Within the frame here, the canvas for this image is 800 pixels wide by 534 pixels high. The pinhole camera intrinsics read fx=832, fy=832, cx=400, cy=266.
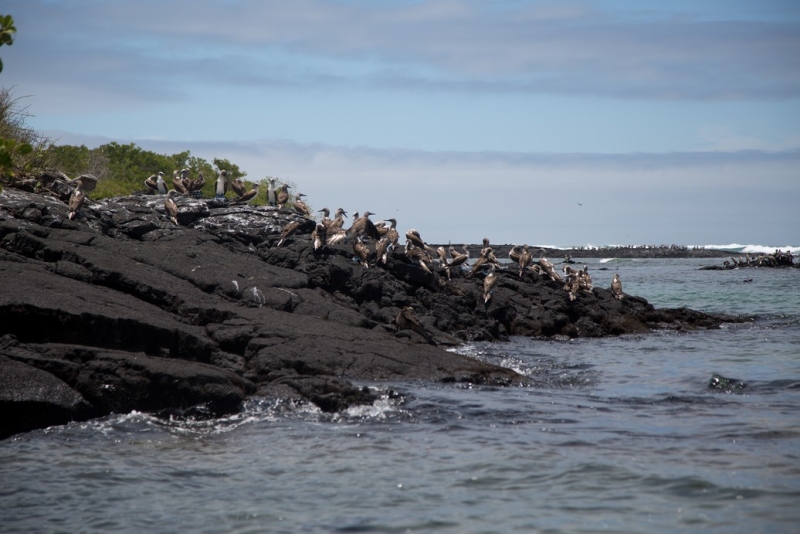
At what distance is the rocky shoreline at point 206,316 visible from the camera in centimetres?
1170

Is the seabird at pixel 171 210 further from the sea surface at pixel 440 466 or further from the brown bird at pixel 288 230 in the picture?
the sea surface at pixel 440 466

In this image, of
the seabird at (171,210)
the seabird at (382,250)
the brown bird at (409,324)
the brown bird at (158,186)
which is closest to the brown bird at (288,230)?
the seabird at (382,250)

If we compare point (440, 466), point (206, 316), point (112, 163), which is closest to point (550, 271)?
point (206, 316)

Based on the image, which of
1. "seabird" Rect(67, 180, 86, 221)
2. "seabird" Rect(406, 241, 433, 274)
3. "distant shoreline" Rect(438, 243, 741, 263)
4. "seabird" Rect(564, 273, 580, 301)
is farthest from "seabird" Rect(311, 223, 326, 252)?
"distant shoreline" Rect(438, 243, 741, 263)

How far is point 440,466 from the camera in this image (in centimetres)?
964

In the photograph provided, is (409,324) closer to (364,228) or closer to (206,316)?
(206,316)

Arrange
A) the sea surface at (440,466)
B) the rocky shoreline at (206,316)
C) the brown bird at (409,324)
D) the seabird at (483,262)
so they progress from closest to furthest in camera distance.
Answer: the sea surface at (440,466)
the rocky shoreline at (206,316)
the brown bird at (409,324)
the seabird at (483,262)

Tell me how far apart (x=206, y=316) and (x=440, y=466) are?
7126 mm

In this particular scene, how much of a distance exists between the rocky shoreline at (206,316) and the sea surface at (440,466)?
505 mm

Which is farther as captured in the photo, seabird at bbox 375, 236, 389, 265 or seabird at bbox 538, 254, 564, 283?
seabird at bbox 538, 254, 564, 283

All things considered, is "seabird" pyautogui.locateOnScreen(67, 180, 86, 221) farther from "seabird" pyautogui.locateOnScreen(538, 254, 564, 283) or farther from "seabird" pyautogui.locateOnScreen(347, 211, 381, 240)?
"seabird" pyautogui.locateOnScreen(538, 254, 564, 283)

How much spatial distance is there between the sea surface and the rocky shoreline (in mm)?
505

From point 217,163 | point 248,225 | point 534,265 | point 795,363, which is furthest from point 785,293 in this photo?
point 217,163

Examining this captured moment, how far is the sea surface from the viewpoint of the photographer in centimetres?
782
